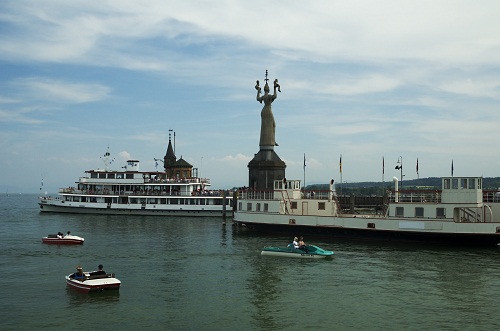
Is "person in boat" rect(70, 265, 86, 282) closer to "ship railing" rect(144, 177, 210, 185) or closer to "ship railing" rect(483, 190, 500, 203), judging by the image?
"ship railing" rect(483, 190, 500, 203)

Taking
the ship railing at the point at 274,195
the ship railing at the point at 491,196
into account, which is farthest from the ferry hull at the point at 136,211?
the ship railing at the point at 491,196

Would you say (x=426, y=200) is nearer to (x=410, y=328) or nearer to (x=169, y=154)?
(x=410, y=328)

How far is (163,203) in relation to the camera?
291 feet

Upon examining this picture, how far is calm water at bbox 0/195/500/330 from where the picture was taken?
25.1 metres

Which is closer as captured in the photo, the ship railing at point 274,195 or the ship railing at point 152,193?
the ship railing at point 274,195

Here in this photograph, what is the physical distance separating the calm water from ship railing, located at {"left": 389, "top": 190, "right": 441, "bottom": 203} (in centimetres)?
551

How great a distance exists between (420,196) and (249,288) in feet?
81.9

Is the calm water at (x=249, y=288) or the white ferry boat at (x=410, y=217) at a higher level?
the white ferry boat at (x=410, y=217)

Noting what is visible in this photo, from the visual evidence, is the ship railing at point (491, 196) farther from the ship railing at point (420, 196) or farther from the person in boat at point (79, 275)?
the person in boat at point (79, 275)

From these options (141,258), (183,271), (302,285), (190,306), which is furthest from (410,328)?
(141,258)

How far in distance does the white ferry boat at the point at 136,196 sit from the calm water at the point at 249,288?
36202 mm

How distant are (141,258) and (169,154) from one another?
65307 millimetres

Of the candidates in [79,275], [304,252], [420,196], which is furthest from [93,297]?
[420,196]

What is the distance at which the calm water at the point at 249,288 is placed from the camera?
25094 mm
